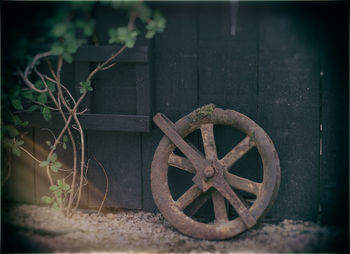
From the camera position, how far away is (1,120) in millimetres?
3434

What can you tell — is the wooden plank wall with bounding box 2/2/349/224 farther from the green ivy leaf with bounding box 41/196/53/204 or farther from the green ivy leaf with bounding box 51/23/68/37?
the green ivy leaf with bounding box 41/196/53/204

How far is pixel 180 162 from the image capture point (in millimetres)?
3283

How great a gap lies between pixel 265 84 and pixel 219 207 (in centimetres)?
91

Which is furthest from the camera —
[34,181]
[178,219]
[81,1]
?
[34,181]

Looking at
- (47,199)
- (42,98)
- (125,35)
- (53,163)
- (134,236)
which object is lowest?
(134,236)

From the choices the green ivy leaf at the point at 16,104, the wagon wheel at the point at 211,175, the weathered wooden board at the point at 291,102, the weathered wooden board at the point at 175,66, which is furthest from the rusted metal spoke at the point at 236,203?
the green ivy leaf at the point at 16,104

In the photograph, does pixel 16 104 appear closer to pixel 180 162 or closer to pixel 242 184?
pixel 180 162

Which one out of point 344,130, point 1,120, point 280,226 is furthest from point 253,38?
point 1,120

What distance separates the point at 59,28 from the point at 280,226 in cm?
202

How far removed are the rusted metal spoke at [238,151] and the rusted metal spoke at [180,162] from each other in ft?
0.89

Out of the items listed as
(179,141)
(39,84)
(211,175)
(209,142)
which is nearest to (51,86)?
(39,84)

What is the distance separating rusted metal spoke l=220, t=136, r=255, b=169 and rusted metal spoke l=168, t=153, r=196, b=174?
0.27 metres

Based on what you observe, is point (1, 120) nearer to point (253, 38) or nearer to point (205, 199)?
point (205, 199)

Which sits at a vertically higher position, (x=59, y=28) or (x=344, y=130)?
(x=59, y=28)
